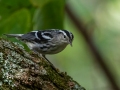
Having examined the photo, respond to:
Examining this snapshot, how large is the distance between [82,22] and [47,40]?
1429 millimetres

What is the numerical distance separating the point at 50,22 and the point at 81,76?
3.48m

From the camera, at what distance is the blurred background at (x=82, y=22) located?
10.6ft

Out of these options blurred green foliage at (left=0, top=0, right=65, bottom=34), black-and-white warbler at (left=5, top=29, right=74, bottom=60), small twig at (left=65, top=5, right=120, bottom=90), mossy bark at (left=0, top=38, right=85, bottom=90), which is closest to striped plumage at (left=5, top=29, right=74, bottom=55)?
black-and-white warbler at (left=5, top=29, right=74, bottom=60)

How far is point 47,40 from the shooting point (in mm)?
3758

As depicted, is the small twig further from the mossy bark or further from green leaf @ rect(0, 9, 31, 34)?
the mossy bark

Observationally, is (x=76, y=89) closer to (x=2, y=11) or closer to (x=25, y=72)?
(x=25, y=72)

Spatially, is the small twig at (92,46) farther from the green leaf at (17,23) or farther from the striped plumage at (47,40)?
the green leaf at (17,23)

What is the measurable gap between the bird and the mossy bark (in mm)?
829

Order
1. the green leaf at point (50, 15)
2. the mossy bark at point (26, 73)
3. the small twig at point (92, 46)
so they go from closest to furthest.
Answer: the mossy bark at point (26, 73) → the green leaf at point (50, 15) → the small twig at point (92, 46)

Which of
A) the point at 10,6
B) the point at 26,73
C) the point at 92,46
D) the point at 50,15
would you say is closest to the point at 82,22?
the point at 92,46

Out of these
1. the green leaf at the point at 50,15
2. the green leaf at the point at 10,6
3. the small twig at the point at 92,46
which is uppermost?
the green leaf at the point at 10,6

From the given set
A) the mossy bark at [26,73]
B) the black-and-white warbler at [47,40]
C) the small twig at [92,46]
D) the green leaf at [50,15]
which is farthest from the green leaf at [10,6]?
the small twig at [92,46]

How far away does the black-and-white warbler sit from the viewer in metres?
3.65

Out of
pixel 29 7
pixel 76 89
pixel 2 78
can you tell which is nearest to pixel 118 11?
pixel 29 7
